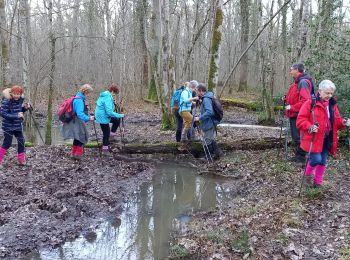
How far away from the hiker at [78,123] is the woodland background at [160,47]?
2.07 meters

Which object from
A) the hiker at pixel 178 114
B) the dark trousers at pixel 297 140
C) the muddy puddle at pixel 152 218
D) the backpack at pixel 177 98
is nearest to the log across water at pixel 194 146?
the muddy puddle at pixel 152 218

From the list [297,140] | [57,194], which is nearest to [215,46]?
[297,140]

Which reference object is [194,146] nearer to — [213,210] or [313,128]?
[213,210]

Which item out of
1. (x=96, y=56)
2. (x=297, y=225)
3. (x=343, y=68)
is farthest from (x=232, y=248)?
(x=96, y=56)

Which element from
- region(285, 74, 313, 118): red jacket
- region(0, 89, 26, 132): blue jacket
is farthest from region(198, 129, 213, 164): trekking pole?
region(0, 89, 26, 132): blue jacket

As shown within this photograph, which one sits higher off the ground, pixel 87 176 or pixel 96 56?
pixel 96 56

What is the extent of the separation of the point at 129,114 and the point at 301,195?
14.8 meters

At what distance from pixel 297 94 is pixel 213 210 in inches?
135

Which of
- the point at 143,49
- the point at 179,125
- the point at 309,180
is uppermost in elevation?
the point at 143,49

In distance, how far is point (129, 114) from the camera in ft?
68.8

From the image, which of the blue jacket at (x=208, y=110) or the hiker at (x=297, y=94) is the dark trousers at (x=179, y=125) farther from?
the hiker at (x=297, y=94)

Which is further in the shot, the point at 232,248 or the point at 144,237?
A: the point at 144,237

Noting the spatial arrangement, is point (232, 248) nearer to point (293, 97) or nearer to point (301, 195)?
point (301, 195)

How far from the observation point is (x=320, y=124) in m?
6.69
